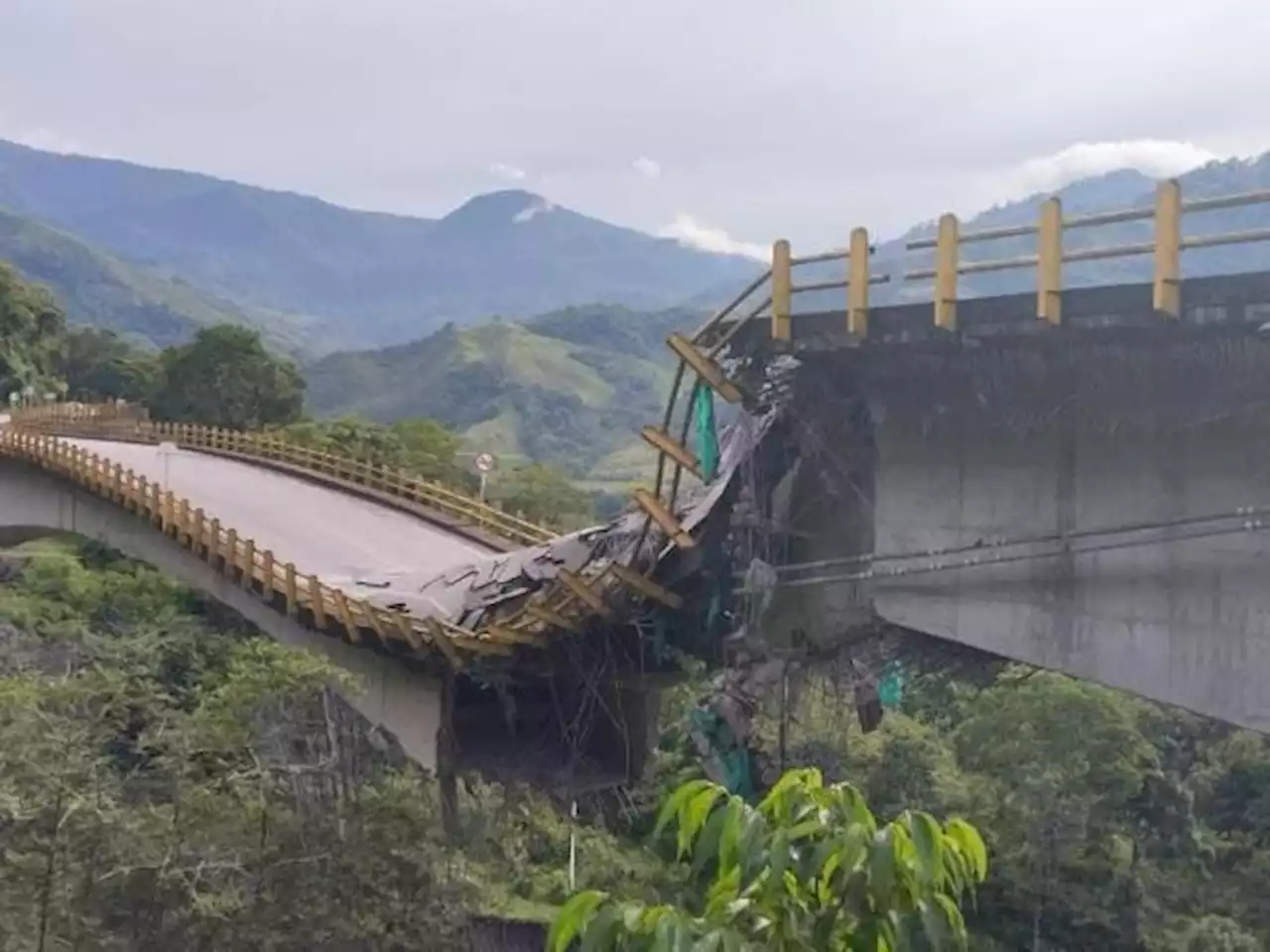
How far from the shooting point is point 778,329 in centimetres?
1111

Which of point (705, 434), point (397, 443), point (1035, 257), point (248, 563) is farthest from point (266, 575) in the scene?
point (397, 443)

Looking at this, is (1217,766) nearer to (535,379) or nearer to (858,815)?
(858,815)

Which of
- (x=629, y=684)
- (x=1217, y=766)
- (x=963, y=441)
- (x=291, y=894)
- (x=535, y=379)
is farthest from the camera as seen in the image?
(x=535, y=379)

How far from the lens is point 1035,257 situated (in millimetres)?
9422

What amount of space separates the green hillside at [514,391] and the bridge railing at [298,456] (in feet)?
270

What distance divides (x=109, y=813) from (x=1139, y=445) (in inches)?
487

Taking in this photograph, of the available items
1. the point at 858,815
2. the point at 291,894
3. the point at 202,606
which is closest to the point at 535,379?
the point at 202,606

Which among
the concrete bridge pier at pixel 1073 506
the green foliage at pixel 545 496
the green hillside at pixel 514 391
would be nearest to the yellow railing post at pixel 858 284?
the concrete bridge pier at pixel 1073 506

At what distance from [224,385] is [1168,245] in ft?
166

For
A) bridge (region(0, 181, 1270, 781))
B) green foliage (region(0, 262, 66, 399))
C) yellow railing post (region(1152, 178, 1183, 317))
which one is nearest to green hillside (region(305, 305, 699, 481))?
green foliage (region(0, 262, 66, 399))

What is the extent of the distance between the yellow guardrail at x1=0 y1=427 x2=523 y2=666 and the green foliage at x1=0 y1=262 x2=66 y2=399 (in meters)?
35.1

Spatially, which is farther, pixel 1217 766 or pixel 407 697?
pixel 1217 766

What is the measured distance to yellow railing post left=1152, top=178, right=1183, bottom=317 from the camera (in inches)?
344

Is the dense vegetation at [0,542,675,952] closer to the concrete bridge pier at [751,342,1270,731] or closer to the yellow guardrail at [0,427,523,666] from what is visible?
the yellow guardrail at [0,427,523,666]
